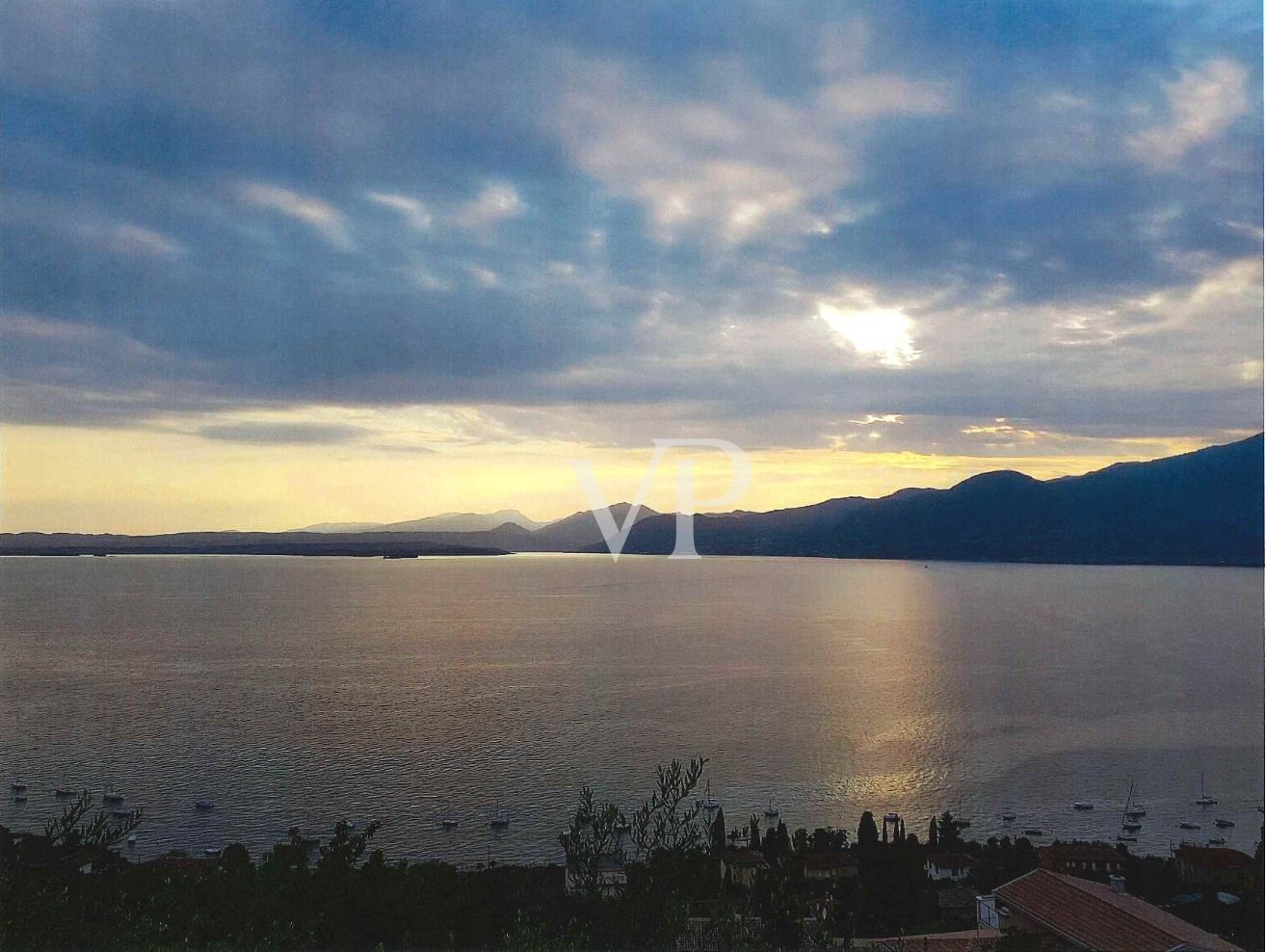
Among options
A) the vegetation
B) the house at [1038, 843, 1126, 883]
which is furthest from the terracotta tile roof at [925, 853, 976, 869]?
the vegetation

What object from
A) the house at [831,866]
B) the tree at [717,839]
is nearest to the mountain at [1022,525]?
the house at [831,866]

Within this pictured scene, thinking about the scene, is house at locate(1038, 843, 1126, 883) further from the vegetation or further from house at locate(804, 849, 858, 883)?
the vegetation

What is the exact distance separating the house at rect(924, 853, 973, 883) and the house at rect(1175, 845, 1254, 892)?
2.69 m

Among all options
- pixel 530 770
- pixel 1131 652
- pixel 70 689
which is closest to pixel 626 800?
pixel 530 770

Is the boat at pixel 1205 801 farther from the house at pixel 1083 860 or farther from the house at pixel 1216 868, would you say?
the house at pixel 1083 860

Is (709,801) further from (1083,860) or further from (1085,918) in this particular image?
(1085,918)

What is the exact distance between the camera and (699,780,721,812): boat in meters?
15.0

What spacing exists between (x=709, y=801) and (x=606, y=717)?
20.5 feet

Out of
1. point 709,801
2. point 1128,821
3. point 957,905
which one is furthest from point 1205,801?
point 957,905

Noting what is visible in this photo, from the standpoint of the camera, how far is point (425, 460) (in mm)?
29109

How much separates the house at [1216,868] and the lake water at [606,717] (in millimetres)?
2334

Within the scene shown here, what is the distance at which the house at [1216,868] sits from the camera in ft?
35.5

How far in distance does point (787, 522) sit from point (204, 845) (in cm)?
9082

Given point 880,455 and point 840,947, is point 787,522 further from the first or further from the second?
point 840,947
